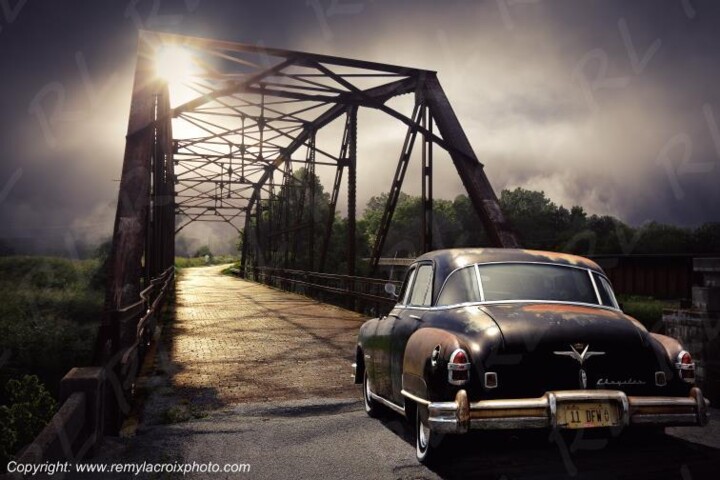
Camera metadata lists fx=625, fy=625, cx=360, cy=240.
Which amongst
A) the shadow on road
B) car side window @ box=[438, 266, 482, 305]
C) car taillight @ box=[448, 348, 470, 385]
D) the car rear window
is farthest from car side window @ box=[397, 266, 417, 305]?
car taillight @ box=[448, 348, 470, 385]

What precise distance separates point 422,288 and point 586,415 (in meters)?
2.01

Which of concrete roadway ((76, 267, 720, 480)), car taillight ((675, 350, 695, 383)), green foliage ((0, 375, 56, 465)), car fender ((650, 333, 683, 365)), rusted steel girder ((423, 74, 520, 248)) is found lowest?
green foliage ((0, 375, 56, 465))

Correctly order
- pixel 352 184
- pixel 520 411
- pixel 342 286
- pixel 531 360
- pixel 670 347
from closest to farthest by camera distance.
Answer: pixel 520 411 → pixel 531 360 → pixel 670 347 → pixel 352 184 → pixel 342 286

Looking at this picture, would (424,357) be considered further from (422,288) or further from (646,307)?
(646,307)

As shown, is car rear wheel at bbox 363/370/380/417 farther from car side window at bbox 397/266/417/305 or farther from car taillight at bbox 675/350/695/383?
car taillight at bbox 675/350/695/383

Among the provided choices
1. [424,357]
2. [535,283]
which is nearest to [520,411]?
[424,357]

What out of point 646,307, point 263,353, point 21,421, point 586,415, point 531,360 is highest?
point 531,360

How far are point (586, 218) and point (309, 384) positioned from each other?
84494 mm

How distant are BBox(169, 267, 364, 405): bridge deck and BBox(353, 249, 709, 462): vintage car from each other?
2.97m

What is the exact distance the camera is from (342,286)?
2873 centimetres

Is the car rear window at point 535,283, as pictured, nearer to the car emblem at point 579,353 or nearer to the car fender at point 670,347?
the car fender at point 670,347

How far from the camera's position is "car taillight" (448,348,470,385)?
425cm

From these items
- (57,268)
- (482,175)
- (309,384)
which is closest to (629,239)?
(57,268)

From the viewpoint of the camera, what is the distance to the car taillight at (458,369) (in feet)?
13.9
